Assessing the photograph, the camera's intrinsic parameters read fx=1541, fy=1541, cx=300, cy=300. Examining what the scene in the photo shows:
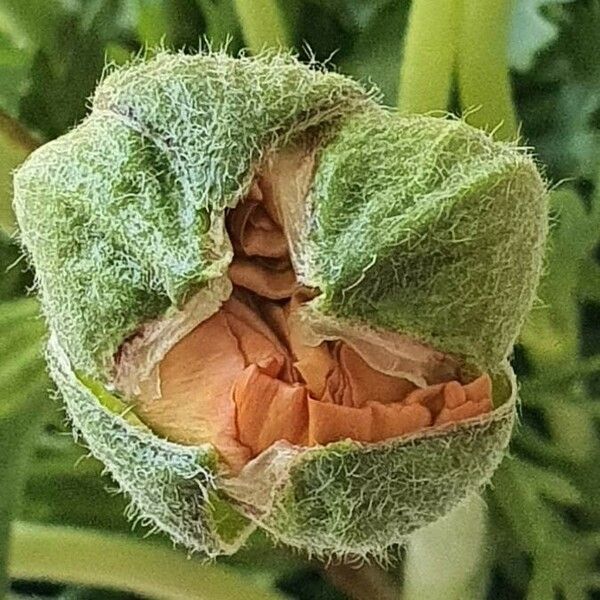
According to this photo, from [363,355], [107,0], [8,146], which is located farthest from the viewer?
[107,0]

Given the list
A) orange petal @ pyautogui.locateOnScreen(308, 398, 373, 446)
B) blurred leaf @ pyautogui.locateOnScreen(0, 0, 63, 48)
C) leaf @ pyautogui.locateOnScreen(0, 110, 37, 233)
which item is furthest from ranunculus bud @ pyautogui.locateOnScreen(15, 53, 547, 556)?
blurred leaf @ pyautogui.locateOnScreen(0, 0, 63, 48)

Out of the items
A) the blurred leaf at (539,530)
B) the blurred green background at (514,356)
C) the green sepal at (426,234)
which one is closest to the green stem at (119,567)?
the blurred green background at (514,356)

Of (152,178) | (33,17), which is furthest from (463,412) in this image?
(33,17)

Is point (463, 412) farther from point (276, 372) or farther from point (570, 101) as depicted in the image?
point (570, 101)

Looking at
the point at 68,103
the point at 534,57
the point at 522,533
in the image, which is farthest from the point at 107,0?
the point at 522,533

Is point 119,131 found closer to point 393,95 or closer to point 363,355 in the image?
point 363,355
